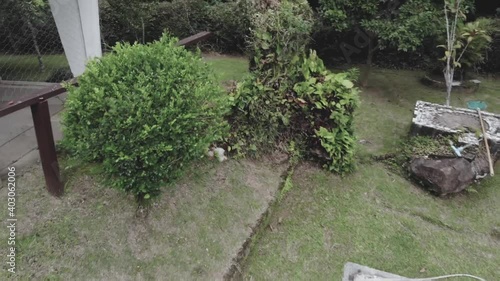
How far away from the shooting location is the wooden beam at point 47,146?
211 centimetres

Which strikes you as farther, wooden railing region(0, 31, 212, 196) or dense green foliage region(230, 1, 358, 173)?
dense green foliage region(230, 1, 358, 173)

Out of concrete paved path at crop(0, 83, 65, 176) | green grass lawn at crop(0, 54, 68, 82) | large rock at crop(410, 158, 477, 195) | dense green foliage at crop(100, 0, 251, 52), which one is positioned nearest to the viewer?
concrete paved path at crop(0, 83, 65, 176)

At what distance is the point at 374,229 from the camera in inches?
111

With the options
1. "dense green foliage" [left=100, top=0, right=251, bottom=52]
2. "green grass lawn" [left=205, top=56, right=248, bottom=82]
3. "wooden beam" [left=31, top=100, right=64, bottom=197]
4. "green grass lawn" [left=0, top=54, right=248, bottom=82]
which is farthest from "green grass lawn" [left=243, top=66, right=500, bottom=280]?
"dense green foliage" [left=100, top=0, right=251, bottom=52]

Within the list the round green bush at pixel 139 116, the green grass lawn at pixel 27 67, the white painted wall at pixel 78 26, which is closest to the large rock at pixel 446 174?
the round green bush at pixel 139 116

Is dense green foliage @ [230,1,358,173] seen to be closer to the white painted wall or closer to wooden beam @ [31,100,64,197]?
wooden beam @ [31,100,64,197]

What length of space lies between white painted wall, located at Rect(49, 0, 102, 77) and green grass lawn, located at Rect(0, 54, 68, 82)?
4.34ft

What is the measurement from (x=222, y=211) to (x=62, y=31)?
248 cm

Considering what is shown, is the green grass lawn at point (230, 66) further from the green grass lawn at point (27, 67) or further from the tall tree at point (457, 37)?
the tall tree at point (457, 37)

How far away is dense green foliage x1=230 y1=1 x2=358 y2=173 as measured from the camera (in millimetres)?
3184

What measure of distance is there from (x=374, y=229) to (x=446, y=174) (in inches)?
35.0

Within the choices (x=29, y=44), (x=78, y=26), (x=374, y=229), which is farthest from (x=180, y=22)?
(x=374, y=229)

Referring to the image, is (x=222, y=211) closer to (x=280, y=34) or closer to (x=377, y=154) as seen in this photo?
(x=280, y=34)

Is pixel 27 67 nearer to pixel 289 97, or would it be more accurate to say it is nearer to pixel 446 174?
pixel 289 97
